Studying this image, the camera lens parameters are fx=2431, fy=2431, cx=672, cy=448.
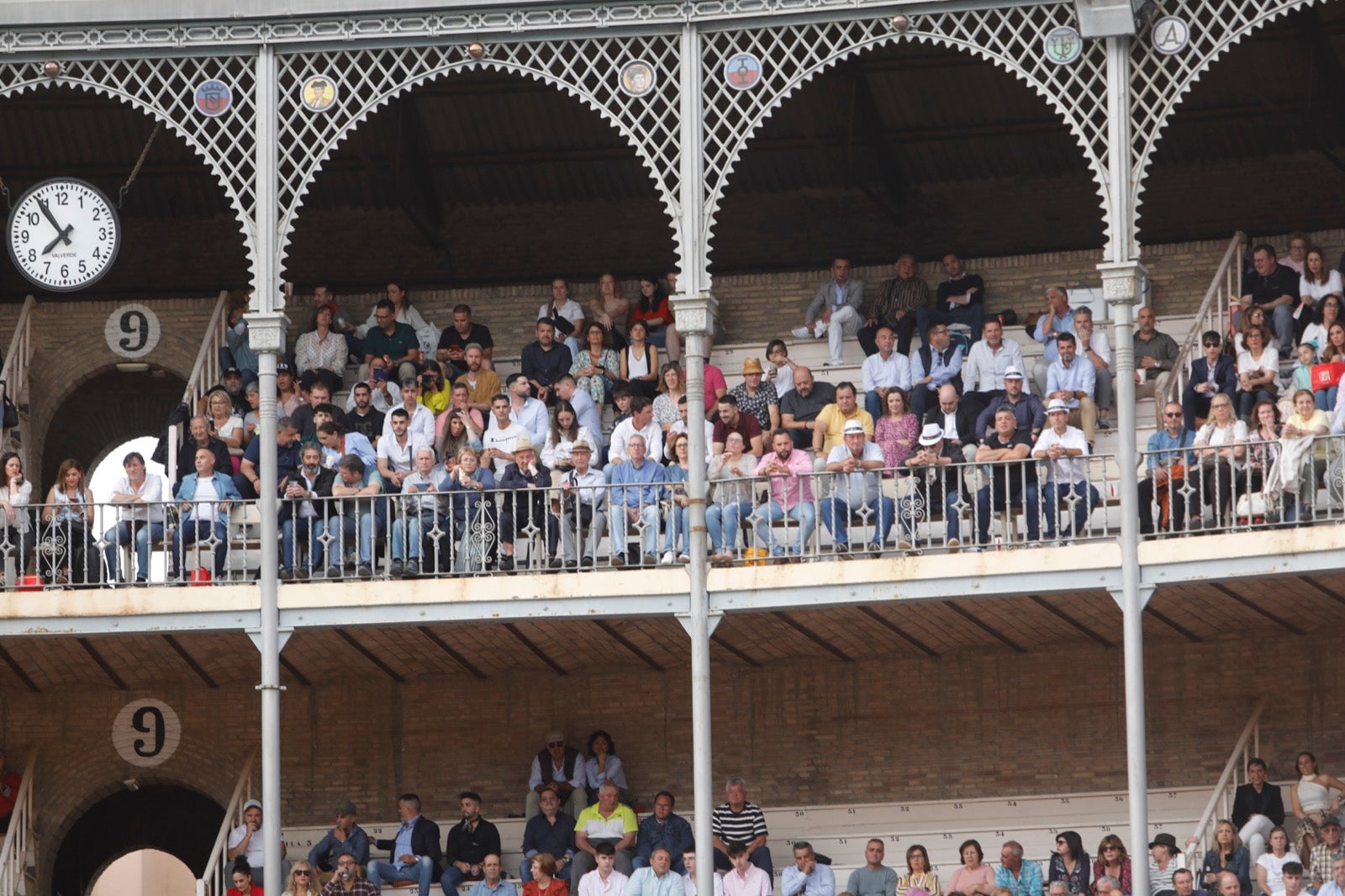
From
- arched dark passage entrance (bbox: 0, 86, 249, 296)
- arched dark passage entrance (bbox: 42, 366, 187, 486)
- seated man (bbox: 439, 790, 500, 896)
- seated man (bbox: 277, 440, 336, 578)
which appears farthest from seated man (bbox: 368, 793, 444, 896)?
arched dark passage entrance (bbox: 0, 86, 249, 296)

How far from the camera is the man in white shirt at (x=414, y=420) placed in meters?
19.7

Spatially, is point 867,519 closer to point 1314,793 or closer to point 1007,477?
point 1007,477

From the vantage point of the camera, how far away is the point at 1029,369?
20594 millimetres

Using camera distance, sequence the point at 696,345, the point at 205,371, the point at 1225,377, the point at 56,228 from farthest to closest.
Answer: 1. the point at 205,371
2. the point at 56,228
3. the point at 1225,377
4. the point at 696,345

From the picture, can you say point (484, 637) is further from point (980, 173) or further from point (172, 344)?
point (980, 173)

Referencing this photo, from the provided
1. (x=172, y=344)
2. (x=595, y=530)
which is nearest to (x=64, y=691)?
(x=172, y=344)

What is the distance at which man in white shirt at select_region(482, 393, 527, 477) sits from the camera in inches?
761

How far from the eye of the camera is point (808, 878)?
18.6 m

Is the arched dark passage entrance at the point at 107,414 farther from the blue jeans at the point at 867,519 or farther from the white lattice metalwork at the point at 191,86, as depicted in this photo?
the blue jeans at the point at 867,519

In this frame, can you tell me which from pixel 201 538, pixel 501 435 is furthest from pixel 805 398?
pixel 201 538

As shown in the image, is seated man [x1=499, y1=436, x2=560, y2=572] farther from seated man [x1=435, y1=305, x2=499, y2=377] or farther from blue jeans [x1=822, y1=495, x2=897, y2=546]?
seated man [x1=435, y1=305, x2=499, y2=377]

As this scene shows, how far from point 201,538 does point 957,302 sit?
703 centimetres

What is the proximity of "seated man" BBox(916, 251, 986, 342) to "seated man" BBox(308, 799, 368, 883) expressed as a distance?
20.9ft

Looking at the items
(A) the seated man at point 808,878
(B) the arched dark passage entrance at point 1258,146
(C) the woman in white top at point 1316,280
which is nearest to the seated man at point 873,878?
(A) the seated man at point 808,878
